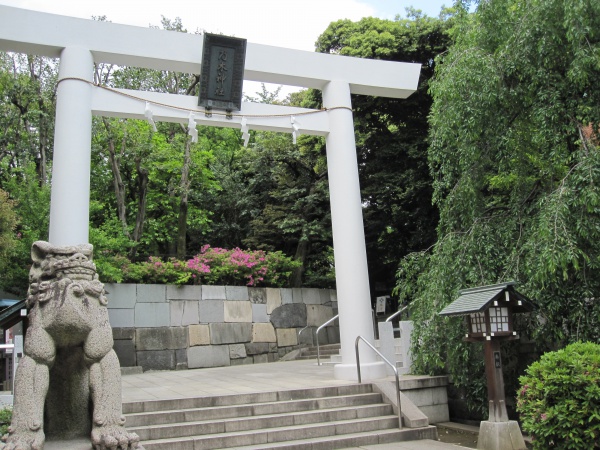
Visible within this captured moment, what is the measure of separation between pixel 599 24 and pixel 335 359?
6.98 metres

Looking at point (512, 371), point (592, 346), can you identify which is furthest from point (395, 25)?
point (592, 346)

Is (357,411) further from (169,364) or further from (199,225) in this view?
(199,225)

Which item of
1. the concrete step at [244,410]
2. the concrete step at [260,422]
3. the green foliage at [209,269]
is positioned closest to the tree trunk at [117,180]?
the green foliage at [209,269]

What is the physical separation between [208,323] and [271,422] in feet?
21.6

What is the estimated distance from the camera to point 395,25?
14469 millimetres

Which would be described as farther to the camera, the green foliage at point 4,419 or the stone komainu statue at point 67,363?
the green foliage at point 4,419

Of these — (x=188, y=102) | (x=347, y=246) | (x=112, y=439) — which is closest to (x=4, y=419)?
(x=112, y=439)

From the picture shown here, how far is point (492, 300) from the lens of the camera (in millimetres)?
5746

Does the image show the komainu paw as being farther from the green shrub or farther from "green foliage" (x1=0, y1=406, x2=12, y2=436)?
the green shrub

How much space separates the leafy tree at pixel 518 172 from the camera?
6.10 metres

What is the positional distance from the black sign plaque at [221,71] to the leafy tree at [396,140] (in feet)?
20.9

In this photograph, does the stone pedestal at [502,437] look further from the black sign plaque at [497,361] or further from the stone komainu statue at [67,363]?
the stone komainu statue at [67,363]

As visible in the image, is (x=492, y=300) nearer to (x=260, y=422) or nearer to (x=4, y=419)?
(x=260, y=422)

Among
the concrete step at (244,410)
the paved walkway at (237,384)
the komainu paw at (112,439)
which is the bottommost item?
the concrete step at (244,410)
